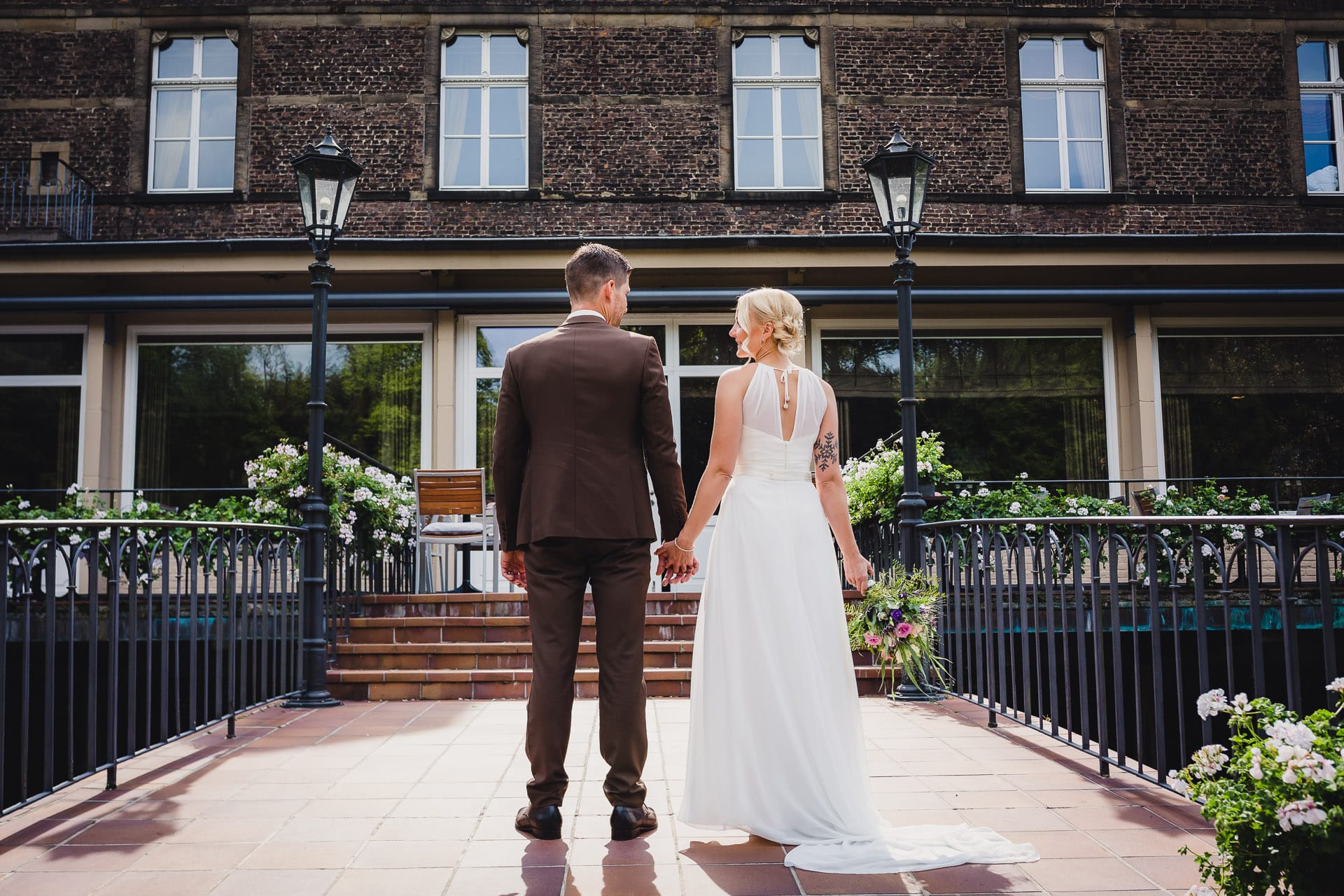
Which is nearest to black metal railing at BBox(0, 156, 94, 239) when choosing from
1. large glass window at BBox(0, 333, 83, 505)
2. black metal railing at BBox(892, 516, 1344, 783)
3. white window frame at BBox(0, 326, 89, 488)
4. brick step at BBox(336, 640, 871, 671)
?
white window frame at BBox(0, 326, 89, 488)

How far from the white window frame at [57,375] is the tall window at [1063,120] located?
11.1 m

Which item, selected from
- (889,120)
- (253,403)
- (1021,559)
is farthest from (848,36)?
(1021,559)

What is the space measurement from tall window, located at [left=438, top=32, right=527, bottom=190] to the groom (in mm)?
9100

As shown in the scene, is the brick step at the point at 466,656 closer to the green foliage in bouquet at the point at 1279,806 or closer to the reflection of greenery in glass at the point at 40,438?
the green foliage in bouquet at the point at 1279,806

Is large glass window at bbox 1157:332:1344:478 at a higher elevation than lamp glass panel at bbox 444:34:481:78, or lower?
lower

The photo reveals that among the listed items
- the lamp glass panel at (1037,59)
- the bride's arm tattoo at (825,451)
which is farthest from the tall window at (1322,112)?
the bride's arm tattoo at (825,451)

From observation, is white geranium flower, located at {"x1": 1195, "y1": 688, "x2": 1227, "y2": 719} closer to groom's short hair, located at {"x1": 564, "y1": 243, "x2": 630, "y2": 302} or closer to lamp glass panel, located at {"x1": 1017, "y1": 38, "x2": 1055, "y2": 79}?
groom's short hair, located at {"x1": 564, "y1": 243, "x2": 630, "y2": 302}

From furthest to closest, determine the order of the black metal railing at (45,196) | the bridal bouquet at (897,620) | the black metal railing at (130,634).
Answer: the black metal railing at (45,196)
the bridal bouquet at (897,620)
the black metal railing at (130,634)

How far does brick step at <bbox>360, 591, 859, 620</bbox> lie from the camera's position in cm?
787

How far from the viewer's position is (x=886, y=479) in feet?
25.2

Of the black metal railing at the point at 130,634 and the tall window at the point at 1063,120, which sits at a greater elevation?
the tall window at the point at 1063,120

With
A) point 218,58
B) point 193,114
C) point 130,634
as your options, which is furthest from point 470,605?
point 218,58

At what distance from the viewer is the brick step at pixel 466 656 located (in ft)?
22.9

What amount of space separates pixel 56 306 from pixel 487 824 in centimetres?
992
